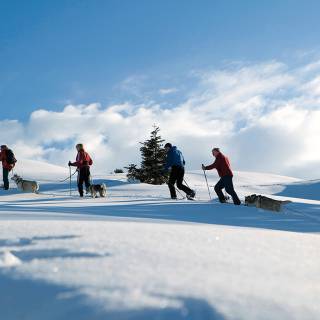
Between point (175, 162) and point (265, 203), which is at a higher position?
point (175, 162)

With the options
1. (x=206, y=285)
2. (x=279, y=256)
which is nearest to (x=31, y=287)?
(x=206, y=285)

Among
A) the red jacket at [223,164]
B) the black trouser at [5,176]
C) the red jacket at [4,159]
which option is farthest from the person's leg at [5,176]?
the red jacket at [223,164]

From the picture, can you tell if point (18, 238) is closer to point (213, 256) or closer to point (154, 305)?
point (213, 256)

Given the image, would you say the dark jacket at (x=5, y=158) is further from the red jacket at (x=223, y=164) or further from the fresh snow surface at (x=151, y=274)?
the fresh snow surface at (x=151, y=274)

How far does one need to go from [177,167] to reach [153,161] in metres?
19.1

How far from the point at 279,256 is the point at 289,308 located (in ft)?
4.38

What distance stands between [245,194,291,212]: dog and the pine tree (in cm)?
1920

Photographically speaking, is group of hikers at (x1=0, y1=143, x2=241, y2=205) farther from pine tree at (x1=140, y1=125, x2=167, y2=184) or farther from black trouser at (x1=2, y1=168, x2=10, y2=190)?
pine tree at (x1=140, y1=125, x2=167, y2=184)

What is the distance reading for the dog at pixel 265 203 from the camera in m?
12.3

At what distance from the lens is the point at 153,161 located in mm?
33281

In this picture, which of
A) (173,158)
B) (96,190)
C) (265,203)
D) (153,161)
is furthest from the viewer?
(153,161)

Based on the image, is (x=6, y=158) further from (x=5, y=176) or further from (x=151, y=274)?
(x=151, y=274)

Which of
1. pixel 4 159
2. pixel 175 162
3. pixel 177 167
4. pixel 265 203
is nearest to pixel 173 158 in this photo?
pixel 175 162

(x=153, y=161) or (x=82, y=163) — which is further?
(x=153, y=161)
